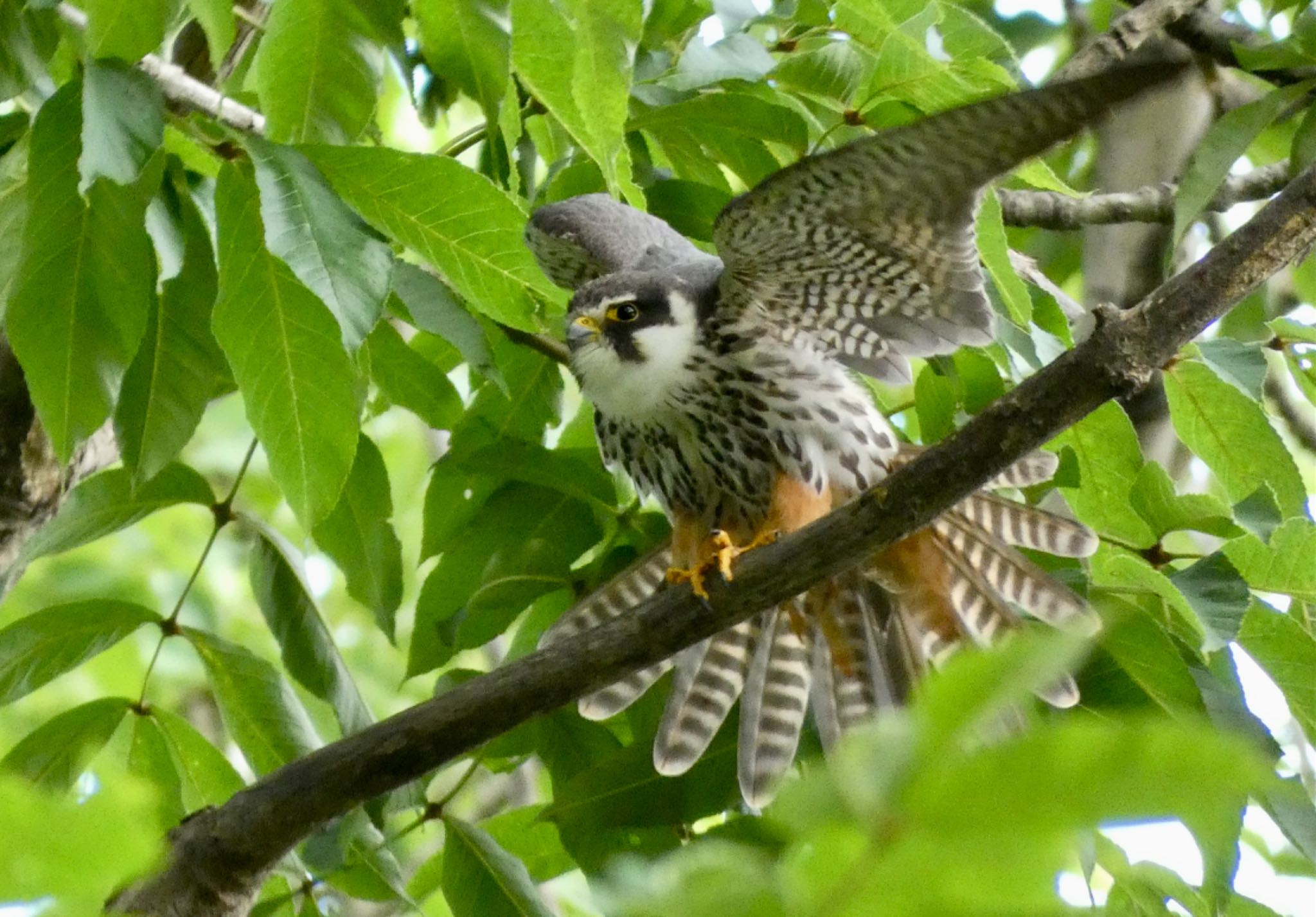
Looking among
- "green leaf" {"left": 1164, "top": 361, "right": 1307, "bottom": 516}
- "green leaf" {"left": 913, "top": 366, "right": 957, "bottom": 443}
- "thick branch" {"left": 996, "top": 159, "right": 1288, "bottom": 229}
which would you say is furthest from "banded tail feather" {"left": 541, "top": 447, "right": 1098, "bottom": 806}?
"thick branch" {"left": 996, "top": 159, "right": 1288, "bottom": 229}

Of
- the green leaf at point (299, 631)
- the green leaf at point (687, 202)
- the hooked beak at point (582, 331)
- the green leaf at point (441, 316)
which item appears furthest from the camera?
the hooked beak at point (582, 331)

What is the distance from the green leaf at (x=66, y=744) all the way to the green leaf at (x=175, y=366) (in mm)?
556

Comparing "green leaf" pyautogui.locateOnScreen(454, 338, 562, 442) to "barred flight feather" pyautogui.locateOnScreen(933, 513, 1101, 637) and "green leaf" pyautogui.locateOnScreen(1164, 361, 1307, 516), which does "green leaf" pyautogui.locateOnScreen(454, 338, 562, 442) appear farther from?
"green leaf" pyautogui.locateOnScreen(1164, 361, 1307, 516)

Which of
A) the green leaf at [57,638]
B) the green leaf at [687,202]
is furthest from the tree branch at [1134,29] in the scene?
the green leaf at [57,638]

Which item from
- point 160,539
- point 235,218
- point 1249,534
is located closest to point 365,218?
point 235,218

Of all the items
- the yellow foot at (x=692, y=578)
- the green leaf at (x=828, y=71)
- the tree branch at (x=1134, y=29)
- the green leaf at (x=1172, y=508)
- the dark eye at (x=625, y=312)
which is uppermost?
the green leaf at (x=828, y=71)

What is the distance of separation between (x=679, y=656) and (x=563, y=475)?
44 cm

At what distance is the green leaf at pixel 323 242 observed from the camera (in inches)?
75.5

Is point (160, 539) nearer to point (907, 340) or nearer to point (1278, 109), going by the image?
point (907, 340)

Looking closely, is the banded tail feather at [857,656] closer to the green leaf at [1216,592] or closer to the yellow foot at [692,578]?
the yellow foot at [692,578]

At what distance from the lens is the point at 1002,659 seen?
0.61m

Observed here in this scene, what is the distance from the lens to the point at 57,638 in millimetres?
2684

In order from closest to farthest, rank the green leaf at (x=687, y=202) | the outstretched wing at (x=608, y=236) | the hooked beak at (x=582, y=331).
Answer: the green leaf at (x=687, y=202)
the hooked beak at (x=582, y=331)
the outstretched wing at (x=608, y=236)

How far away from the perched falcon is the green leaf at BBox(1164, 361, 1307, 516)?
26cm
